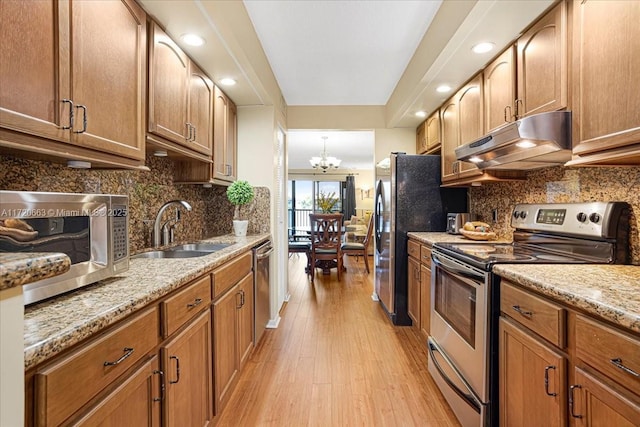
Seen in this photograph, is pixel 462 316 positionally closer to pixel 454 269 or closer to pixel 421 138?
pixel 454 269

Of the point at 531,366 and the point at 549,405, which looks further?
the point at 531,366

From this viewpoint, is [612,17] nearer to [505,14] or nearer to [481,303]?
[505,14]

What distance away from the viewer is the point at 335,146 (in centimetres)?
670

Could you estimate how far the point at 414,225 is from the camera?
3.13 meters

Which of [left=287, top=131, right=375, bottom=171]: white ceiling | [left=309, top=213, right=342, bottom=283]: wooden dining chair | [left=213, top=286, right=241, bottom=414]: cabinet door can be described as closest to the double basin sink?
[left=213, top=286, right=241, bottom=414]: cabinet door

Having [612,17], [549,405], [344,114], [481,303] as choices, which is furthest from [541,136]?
[344,114]

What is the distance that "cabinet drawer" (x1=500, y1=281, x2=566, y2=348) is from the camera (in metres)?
1.09

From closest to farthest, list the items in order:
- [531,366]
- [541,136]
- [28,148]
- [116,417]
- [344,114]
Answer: [116,417] < [28,148] < [531,366] < [541,136] < [344,114]

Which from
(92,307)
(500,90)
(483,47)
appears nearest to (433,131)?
(500,90)

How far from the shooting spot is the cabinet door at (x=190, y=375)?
1.15 metres

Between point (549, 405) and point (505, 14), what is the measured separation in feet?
5.73

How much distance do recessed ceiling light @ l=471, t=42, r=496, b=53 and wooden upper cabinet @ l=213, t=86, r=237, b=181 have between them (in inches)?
72.2

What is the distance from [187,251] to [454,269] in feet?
5.51

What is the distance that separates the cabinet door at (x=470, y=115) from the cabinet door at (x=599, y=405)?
5.35 feet
